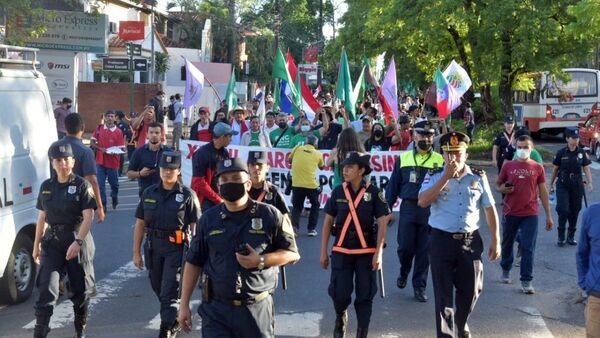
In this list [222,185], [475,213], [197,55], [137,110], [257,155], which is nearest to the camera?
[222,185]

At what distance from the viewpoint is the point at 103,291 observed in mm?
9195

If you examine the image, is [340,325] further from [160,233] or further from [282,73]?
[282,73]

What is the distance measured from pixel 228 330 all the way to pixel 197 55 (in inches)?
2054

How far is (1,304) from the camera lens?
855 cm

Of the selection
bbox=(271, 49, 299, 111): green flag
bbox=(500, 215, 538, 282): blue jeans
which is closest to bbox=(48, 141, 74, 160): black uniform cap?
bbox=(500, 215, 538, 282): blue jeans

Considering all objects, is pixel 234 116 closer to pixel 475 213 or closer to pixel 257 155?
pixel 257 155

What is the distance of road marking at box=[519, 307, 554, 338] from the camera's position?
7.72 meters

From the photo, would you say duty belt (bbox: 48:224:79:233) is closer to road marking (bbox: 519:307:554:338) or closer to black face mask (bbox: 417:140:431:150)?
black face mask (bbox: 417:140:431:150)

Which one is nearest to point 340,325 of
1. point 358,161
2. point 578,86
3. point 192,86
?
point 358,161

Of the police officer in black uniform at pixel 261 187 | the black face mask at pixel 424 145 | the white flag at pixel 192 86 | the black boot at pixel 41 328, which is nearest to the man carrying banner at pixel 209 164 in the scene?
the police officer in black uniform at pixel 261 187

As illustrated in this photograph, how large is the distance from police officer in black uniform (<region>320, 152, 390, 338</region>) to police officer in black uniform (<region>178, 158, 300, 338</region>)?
2166mm

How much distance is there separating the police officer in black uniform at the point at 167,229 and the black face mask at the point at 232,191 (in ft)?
8.35

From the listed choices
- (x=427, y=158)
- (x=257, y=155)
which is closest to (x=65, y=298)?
(x=257, y=155)

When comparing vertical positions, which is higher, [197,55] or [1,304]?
[197,55]
